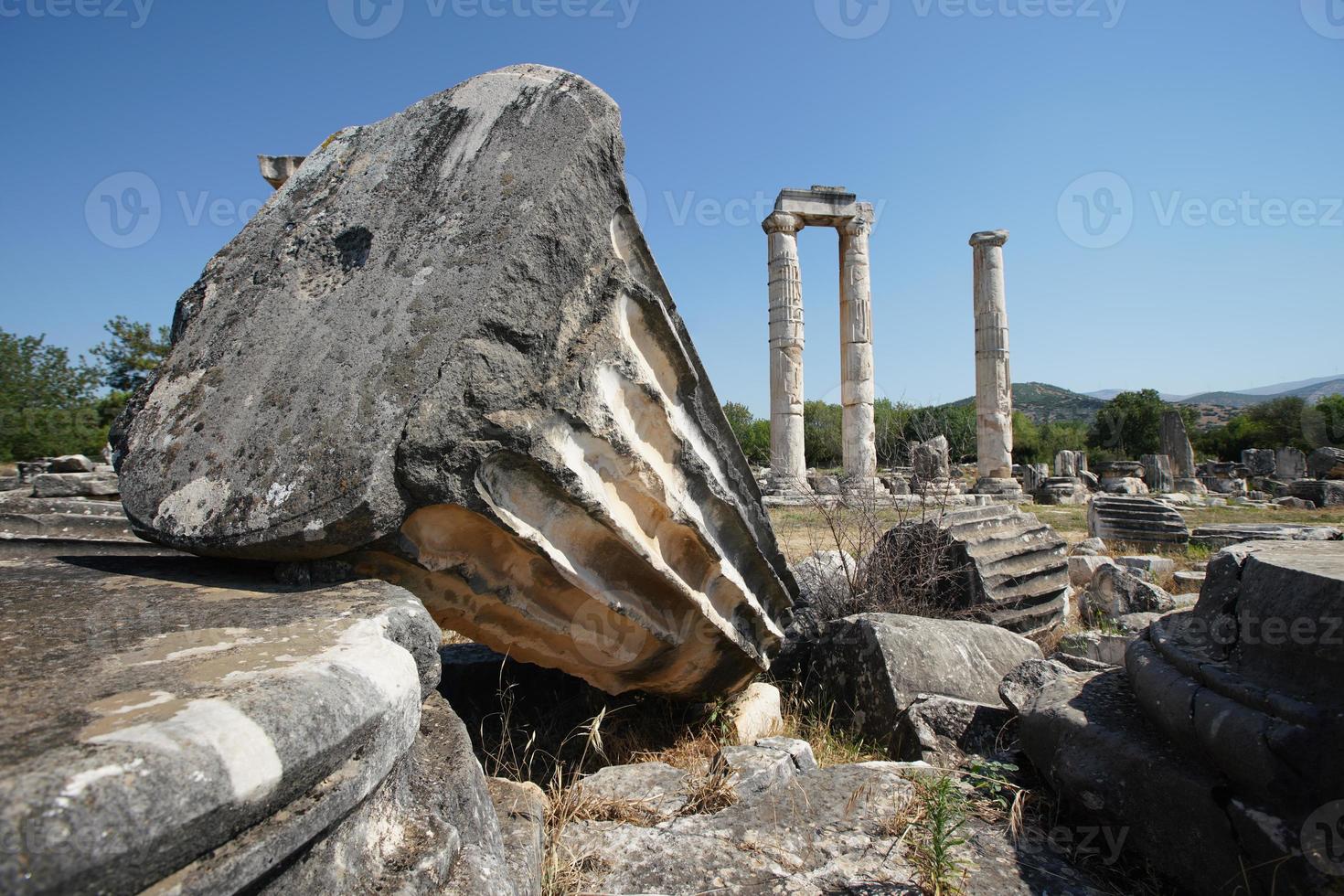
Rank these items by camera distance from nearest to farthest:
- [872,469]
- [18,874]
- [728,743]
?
[18,874] < [728,743] < [872,469]

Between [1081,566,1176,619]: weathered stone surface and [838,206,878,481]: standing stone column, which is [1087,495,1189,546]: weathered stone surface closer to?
[1081,566,1176,619]: weathered stone surface

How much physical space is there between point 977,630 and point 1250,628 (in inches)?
59.7

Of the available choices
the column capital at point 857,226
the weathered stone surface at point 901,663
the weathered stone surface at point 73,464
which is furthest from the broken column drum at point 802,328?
the weathered stone surface at point 73,464

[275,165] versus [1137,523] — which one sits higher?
[275,165]

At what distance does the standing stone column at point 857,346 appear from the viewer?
17.7 metres

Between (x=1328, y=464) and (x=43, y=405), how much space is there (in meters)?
46.2

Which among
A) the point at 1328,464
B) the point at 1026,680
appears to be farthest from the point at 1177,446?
the point at 1026,680

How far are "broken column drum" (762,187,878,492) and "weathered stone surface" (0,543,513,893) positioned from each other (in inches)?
624

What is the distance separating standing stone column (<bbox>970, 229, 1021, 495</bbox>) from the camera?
18000 millimetres

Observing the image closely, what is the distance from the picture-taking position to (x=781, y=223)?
57.9ft

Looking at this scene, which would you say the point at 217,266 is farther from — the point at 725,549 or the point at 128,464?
the point at 725,549

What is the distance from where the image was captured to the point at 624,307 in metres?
2.19

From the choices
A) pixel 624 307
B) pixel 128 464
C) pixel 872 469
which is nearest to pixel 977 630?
pixel 624 307
